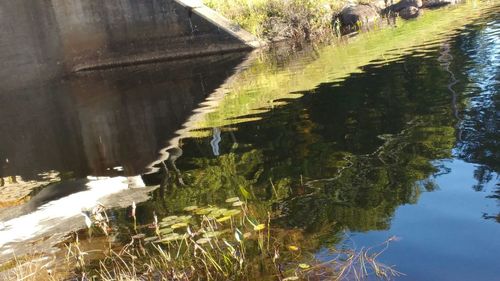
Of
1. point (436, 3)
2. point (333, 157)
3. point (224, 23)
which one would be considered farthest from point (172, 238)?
point (436, 3)

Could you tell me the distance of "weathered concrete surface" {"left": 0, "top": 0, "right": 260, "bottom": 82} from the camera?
2208cm

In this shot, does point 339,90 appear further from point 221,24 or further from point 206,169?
point 221,24

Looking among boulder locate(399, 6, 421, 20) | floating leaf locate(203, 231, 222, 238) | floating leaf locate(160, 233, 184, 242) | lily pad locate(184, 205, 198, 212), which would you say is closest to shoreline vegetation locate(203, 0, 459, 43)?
boulder locate(399, 6, 421, 20)

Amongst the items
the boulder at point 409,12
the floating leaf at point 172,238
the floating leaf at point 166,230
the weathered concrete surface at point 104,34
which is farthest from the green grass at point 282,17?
the floating leaf at point 172,238

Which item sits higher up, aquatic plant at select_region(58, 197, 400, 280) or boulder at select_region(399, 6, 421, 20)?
boulder at select_region(399, 6, 421, 20)

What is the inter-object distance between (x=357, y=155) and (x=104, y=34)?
1951cm

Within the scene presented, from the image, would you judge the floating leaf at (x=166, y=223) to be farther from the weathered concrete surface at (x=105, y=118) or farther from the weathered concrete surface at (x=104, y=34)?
the weathered concrete surface at (x=104, y=34)

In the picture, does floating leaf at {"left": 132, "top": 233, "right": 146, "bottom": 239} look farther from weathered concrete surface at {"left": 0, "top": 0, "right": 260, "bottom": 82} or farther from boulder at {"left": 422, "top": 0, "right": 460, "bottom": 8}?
boulder at {"left": 422, "top": 0, "right": 460, "bottom": 8}

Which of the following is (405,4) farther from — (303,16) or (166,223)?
(166,223)

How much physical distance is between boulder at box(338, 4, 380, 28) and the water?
35.1 feet

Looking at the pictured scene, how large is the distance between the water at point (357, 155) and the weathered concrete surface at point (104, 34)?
8436 mm

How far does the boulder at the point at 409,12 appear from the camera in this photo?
23897 millimetres

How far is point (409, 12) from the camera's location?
81.6 ft

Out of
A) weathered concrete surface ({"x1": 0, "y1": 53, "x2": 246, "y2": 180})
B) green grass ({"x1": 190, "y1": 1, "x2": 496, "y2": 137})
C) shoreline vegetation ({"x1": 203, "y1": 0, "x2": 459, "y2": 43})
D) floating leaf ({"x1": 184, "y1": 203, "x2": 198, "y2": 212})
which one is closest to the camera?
floating leaf ({"x1": 184, "y1": 203, "x2": 198, "y2": 212})
